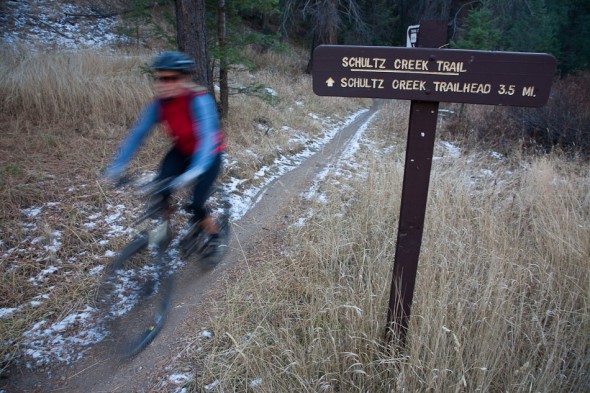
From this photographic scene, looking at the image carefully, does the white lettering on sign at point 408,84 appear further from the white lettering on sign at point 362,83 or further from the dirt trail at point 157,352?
the dirt trail at point 157,352

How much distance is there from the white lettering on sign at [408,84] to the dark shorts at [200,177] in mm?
1927

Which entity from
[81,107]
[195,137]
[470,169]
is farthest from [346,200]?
[81,107]

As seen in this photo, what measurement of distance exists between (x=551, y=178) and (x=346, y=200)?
3029 mm

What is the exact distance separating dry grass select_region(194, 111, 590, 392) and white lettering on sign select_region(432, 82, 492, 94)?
142cm

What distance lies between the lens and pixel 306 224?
15.1 ft

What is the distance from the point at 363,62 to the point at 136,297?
288 centimetres

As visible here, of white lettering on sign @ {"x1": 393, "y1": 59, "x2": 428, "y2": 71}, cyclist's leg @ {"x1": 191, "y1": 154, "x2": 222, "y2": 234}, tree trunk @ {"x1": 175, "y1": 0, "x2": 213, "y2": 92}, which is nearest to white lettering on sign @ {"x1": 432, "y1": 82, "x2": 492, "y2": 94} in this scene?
white lettering on sign @ {"x1": 393, "y1": 59, "x2": 428, "y2": 71}

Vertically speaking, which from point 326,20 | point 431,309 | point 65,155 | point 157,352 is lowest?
point 157,352

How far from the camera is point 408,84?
1960 mm

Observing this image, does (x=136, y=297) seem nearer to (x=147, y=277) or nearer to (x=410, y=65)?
(x=147, y=277)

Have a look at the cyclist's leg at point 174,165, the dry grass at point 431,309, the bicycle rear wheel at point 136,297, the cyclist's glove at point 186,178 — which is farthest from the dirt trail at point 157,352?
the cyclist's leg at point 174,165

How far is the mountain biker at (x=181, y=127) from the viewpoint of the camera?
2887 mm

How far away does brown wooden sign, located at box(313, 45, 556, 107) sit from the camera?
1869 millimetres

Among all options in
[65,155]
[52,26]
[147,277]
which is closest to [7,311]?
[147,277]
